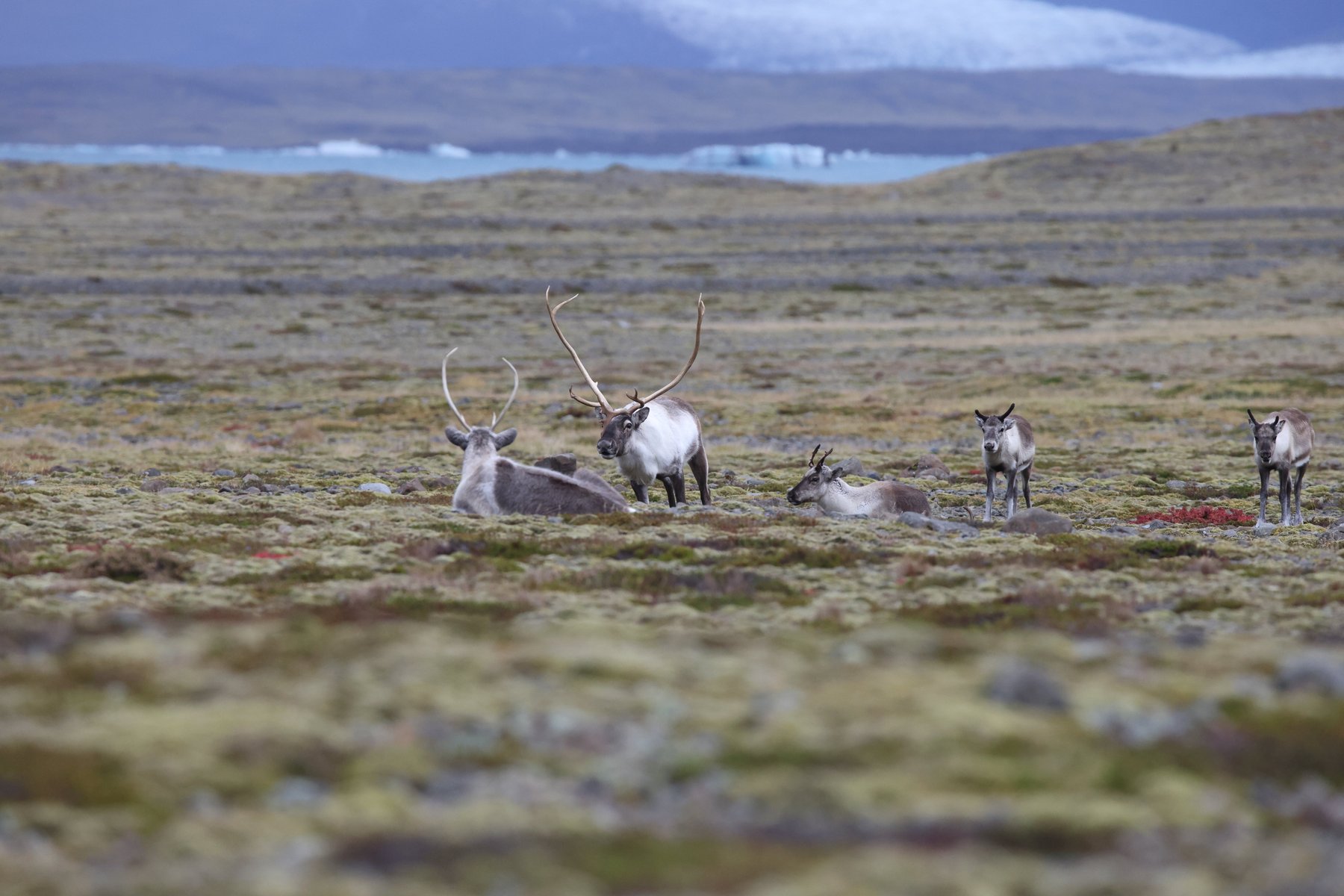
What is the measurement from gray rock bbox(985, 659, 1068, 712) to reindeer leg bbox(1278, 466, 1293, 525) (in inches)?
546

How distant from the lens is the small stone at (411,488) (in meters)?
22.0

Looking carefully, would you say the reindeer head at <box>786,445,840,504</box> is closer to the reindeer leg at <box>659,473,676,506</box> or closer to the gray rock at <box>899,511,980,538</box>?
the reindeer leg at <box>659,473,676,506</box>

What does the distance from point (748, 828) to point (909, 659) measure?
2.77 m

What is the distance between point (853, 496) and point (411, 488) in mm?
6906

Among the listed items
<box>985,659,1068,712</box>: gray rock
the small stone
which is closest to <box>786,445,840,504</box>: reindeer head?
the small stone

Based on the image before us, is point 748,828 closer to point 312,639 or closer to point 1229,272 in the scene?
point 312,639

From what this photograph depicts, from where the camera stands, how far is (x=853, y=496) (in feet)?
68.2

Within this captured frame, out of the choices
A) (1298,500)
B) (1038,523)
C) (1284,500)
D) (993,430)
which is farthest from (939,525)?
(1298,500)

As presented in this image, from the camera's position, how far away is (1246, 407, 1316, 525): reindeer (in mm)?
20328

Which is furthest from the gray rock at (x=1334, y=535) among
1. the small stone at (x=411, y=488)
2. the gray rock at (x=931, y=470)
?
the small stone at (x=411, y=488)

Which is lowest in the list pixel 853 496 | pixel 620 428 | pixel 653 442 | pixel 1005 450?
pixel 853 496

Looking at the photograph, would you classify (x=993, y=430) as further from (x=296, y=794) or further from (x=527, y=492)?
(x=296, y=794)

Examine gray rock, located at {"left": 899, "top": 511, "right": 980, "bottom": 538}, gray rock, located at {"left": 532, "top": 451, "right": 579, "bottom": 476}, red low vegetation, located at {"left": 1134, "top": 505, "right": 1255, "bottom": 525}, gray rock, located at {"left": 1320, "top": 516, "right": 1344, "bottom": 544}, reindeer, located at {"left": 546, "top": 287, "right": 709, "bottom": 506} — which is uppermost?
reindeer, located at {"left": 546, "top": 287, "right": 709, "bottom": 506}

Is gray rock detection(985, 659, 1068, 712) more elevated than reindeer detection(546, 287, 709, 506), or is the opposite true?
reindeer detection(546, 287, 709, 506)
